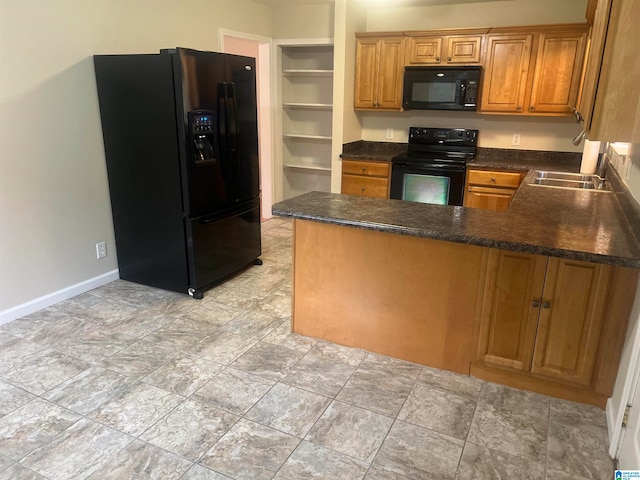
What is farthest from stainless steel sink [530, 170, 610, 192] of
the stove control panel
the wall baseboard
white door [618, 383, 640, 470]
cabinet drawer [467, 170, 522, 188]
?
the wall baseboard

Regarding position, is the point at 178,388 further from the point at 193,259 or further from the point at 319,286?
the point at 193,259

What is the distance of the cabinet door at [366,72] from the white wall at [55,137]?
2011 mm

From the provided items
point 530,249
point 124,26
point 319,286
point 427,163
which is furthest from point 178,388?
point 427,163

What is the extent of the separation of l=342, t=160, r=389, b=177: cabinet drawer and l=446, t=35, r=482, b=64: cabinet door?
121 centimetres

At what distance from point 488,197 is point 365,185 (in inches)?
49.4

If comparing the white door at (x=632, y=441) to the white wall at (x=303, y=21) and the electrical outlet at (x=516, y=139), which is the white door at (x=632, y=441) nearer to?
the electrical outlet at (x=516, y=139)

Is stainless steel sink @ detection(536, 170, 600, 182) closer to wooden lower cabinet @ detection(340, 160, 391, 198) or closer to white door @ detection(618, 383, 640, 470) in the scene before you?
wooden lower cabinet @ detection(340, 160, 391, 198)

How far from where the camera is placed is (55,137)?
10.2 feet

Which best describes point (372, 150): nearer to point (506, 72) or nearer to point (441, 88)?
point (441, 88)

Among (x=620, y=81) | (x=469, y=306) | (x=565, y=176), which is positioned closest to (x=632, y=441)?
(x=469, y=306)

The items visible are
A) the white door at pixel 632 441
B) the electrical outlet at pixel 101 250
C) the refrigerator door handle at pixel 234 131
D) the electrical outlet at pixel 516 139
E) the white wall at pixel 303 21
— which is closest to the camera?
the white door at pixel 632 441

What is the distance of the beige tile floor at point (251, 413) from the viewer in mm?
1841

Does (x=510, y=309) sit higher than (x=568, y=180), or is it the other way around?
(x=568, y=180)

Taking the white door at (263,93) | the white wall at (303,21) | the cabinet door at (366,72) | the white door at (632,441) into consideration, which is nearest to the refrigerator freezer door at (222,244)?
the white door at (263,93)
